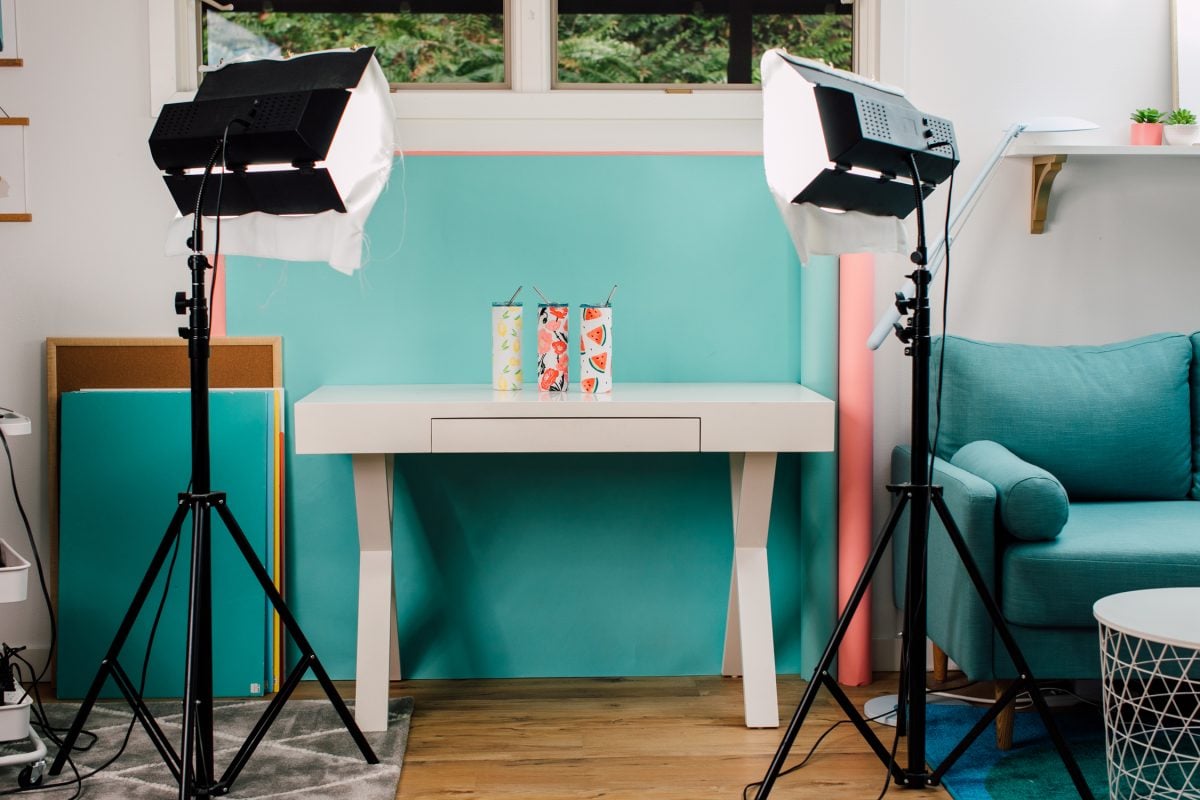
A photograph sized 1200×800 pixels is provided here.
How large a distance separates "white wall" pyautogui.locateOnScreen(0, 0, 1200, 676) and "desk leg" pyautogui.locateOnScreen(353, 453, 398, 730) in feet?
2.66

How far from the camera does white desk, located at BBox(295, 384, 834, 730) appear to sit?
2547 mm

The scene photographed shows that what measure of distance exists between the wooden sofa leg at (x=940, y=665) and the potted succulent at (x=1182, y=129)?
1.54 metres

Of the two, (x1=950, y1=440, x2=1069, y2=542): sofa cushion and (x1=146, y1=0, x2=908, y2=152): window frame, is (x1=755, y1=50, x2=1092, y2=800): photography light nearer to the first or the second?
(x1=950, y1=440, x2=1069, y2=542): sofa cushion

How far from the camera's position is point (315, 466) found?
9.96ft

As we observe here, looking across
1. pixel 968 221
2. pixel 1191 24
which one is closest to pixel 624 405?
pixel 968 221

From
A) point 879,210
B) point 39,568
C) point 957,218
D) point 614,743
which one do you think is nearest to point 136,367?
point 39,568

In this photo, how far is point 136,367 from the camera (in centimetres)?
300

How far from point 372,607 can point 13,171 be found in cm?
153

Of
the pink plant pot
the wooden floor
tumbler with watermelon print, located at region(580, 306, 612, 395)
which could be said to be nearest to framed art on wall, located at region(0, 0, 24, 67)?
tumbler with watermelon print, located at region(580, 306, 612, 395)

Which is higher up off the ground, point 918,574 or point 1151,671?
point 918,574

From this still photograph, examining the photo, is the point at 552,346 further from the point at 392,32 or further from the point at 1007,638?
the point at 1007,638

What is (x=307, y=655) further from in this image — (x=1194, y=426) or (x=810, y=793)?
(x=1194, y=426)

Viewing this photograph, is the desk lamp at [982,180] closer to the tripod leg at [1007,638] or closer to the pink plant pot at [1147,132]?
the pink plant pot at [1147,132]

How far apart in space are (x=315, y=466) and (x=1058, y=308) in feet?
7.00
